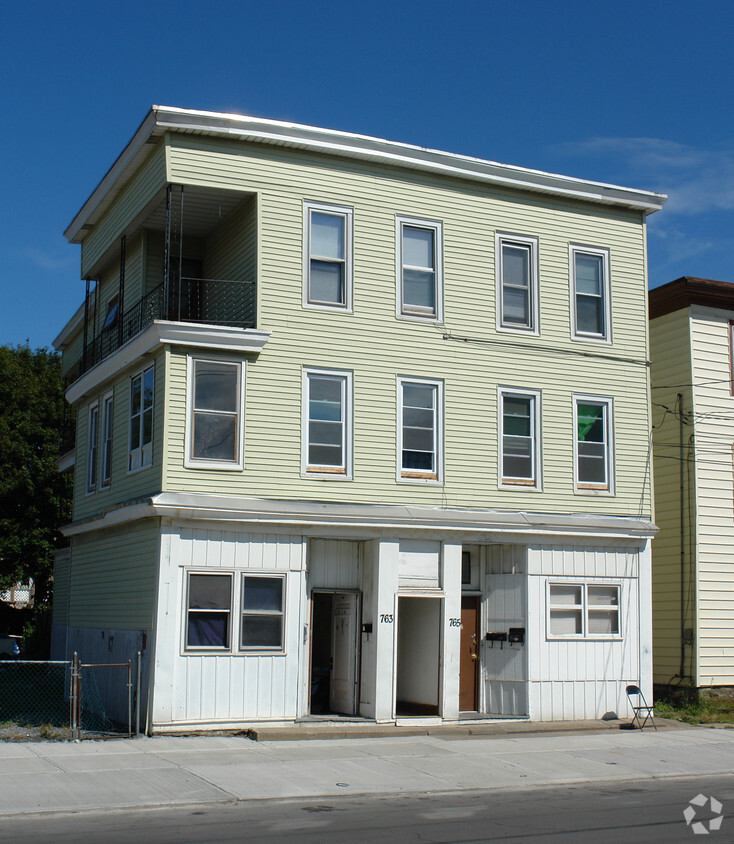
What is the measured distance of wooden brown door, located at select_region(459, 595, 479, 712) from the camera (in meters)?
21.0

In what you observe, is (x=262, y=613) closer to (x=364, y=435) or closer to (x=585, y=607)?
(x=364, y=435)

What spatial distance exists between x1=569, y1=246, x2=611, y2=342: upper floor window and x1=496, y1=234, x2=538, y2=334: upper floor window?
0.96m

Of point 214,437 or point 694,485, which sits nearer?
point 214,437

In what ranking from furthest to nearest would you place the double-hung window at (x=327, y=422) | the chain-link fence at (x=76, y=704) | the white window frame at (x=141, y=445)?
1. the double-hung window at (x=327, y=422)
2. the white window frame at (x=141, y=445)
3. the chain-link fence at (x=76, y=704)

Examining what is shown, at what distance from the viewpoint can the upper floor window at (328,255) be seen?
19719 millimetres

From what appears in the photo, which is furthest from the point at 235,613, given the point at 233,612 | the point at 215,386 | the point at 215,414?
the point at 215,386

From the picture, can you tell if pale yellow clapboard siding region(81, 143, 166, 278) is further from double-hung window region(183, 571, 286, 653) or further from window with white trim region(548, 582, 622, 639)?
window with white trim region(548, 582, 622, 639)

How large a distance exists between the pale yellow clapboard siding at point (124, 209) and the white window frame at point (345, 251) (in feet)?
9.06

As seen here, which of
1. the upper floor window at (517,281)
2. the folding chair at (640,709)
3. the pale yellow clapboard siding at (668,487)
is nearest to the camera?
the folding chair at (640,709)

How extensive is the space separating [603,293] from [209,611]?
35.7ft

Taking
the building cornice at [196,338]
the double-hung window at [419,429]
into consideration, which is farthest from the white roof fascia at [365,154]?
the double-hung window at [419,429]

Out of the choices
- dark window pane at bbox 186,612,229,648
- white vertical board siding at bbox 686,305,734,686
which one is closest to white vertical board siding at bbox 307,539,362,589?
dark window pane at bbox 186,612,229,648

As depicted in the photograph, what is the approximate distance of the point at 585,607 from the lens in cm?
2106

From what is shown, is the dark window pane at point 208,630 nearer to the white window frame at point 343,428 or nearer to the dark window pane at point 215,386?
the white window frame at point 343,428
